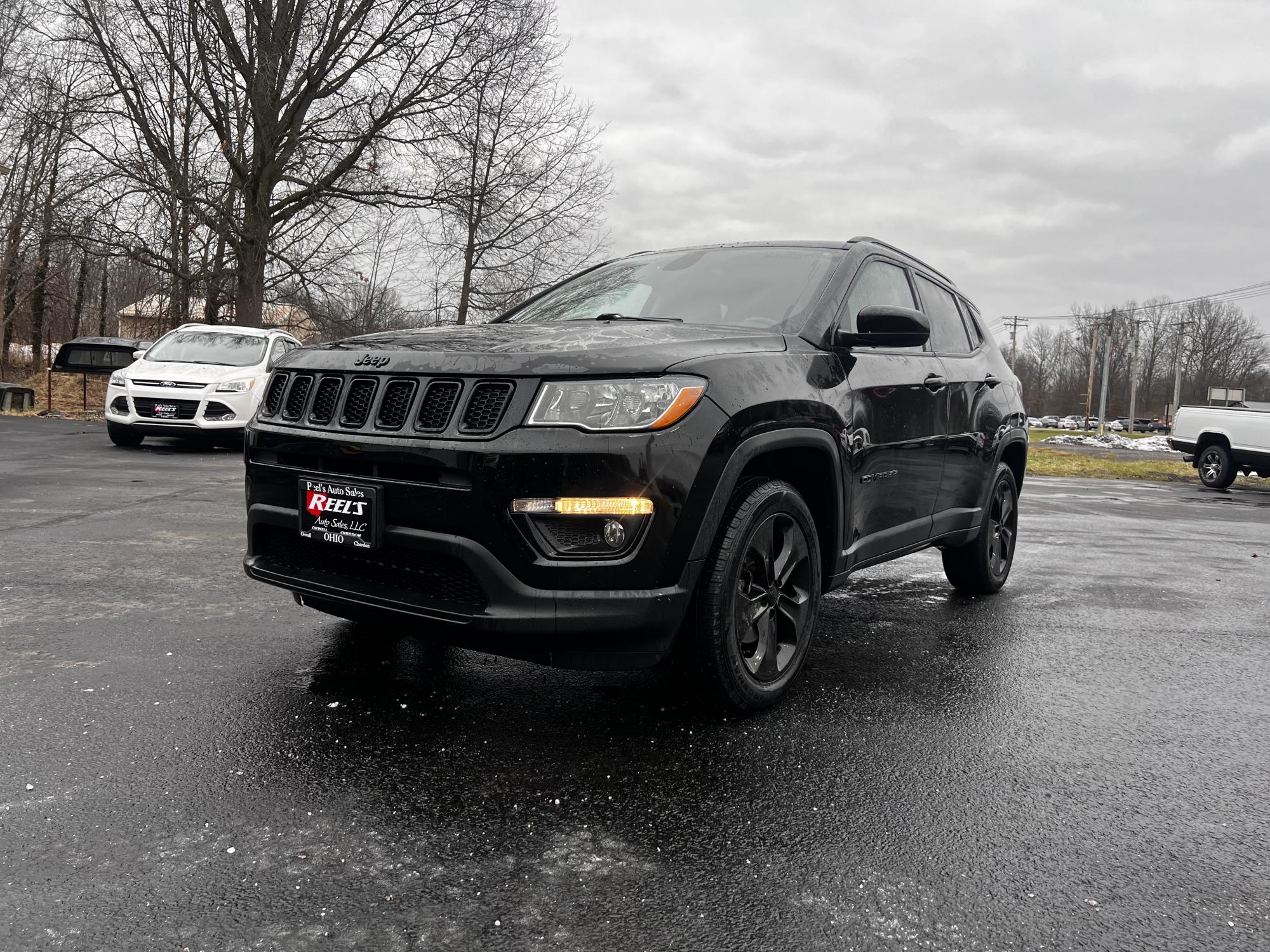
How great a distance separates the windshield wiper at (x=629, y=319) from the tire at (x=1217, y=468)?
55.1 feet

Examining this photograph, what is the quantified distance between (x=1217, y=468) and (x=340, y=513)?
60.2ft

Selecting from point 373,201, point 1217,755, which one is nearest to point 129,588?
point 1217,755

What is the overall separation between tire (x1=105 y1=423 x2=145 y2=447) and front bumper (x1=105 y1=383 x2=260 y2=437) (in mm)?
190

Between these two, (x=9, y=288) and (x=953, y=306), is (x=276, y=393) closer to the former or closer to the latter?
(x=953, y=306)

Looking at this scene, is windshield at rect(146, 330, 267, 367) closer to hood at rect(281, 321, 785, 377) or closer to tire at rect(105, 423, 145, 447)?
tire at rect(105, 423, 145, 447)

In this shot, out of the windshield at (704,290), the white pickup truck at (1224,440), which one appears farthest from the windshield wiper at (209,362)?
the white pickup truck at (1224,440)

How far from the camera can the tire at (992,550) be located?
18.6 feet

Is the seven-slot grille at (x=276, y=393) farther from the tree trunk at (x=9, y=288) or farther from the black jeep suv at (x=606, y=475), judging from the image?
the tree trunk at (x=9, y=288)

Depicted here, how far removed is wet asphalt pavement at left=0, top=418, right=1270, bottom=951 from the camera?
83.6 inches

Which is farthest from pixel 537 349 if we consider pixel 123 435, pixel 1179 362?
pixel 1179 362

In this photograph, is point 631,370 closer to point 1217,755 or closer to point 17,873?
point 17,873

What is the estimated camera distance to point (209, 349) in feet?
46.3

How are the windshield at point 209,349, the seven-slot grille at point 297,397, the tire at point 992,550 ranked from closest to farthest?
the seven-slot grille at point 297,397
the tire at point 992,550
the windshield at point 209,349

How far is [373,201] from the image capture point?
77.1ft
